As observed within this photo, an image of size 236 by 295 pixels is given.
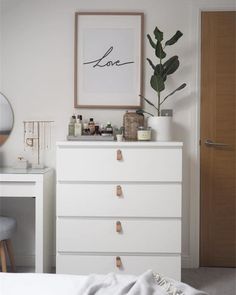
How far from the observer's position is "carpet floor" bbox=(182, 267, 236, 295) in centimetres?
250

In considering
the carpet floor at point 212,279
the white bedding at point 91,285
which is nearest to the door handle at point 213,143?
the carpet floor at point 212,279

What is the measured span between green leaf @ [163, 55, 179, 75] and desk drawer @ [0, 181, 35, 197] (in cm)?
131

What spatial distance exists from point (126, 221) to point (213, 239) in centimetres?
93

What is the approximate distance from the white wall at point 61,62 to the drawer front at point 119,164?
56 centimetres

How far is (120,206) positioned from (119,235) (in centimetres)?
20

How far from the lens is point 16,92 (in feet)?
9.64

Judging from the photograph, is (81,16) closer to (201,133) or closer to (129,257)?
(201,133)

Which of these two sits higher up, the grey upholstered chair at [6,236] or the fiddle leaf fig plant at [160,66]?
the fiddle leaf fig plant at [160,66]

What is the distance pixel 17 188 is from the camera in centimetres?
248

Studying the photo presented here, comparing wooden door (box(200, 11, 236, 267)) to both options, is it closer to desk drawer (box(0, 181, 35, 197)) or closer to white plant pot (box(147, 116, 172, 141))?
white plant pot (box(147, 116, 172, 141))

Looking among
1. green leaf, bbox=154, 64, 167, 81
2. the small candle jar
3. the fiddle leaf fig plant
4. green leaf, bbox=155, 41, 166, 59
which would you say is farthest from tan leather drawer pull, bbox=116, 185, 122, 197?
green leaf, bbox=155, 41, 166, 59

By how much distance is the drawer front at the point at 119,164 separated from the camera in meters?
2.38

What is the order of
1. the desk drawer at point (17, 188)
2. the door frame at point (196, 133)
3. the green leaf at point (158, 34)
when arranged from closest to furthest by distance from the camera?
the desk drawer at point (17, 188)
the green leaf at point (158, 34)
the door frame at point (196, 133)

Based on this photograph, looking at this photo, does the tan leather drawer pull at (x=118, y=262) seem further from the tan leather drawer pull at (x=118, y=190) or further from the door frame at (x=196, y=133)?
the door frame at (x=196, y=133)
